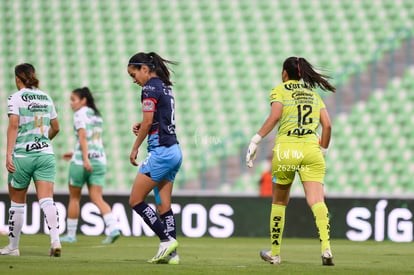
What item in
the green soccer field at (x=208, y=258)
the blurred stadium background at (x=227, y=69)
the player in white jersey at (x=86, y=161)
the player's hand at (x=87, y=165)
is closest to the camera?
the green soccer field at (x=208, y=258)

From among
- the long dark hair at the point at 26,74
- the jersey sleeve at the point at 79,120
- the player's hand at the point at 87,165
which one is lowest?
the player's hand at the point at 87,165

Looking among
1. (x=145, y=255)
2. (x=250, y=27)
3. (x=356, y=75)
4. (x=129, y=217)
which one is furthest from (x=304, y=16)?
(x=145, y=255)

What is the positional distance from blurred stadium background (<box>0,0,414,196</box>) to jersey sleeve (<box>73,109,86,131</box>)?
438 centimetres

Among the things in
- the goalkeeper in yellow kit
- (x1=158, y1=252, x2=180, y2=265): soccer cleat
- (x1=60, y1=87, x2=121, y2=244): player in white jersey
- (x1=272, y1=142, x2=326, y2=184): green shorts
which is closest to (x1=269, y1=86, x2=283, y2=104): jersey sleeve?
the goalkeeper in yellow kit

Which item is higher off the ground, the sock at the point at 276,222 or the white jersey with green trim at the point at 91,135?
the white jersey with green trim at the point at 91,135

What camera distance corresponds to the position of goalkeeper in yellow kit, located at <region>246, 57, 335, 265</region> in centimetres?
830

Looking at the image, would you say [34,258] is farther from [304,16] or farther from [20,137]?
[304,16]

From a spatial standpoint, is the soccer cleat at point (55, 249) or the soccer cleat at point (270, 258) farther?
the soccer cleat at point (55, 249)

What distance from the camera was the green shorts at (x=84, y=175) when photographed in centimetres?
1234

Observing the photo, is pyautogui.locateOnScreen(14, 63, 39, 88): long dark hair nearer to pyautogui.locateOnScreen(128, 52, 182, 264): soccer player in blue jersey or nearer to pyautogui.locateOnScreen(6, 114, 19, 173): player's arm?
pyautogui.locateOnScreen(6, 114, 19, 173): player's arm

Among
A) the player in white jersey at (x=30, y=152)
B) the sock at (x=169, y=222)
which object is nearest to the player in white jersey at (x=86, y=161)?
the player in white jersey at (x=30, y=152)

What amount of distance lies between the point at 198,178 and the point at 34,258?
8.81 meters

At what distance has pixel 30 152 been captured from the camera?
8.96 m

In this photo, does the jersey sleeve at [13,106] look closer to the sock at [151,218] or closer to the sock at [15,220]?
the sock at [15,220]
